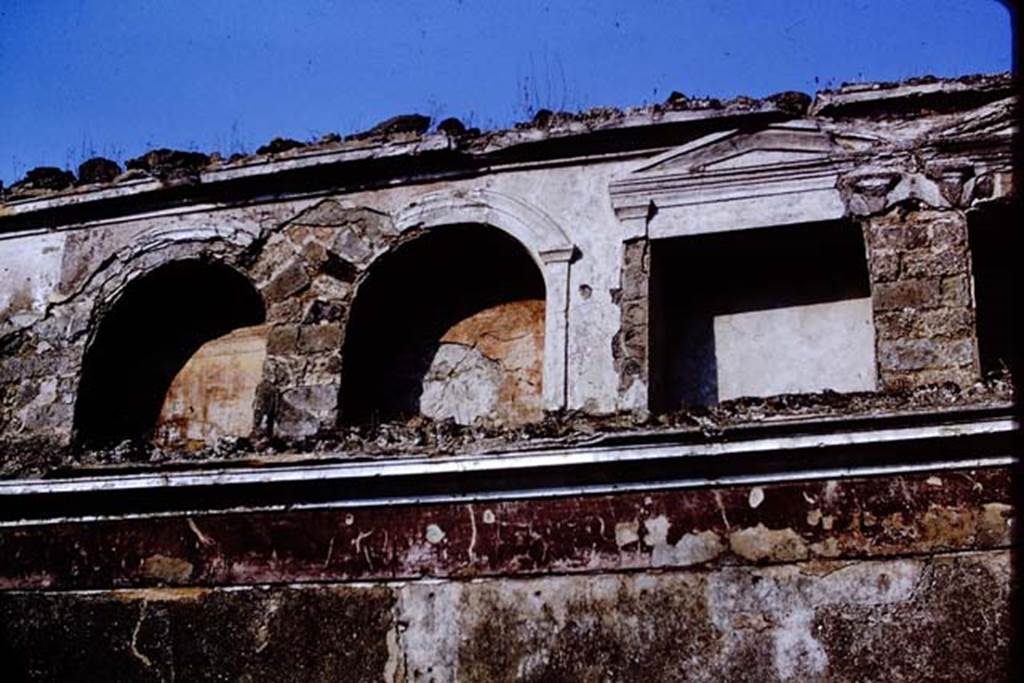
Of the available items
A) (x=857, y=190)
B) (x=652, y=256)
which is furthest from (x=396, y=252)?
(x=857, y=190)

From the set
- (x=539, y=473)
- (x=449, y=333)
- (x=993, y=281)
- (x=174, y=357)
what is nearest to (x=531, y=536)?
(x=539, y=473)

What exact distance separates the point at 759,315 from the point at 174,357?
11.3ft

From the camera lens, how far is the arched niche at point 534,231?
7.19 meters

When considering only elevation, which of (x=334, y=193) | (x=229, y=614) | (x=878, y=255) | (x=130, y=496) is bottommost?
(x=229, y=614)

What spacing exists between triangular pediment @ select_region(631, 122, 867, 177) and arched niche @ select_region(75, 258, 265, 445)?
8.20 ft

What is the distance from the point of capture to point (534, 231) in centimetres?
756

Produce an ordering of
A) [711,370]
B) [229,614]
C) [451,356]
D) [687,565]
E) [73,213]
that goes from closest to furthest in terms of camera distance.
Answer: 1. [687,565]
2. [229,614]
3. [711,370]
4. [451,356]
5. [73,213]

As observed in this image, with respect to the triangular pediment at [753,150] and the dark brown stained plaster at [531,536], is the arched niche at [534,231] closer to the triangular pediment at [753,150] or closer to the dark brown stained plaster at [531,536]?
the triangular pediment at [753,150]

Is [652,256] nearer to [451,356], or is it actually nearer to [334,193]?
[451,356]

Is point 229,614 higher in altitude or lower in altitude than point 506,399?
lower

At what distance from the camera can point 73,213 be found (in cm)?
855

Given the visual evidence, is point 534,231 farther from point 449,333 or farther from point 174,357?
point 174,357

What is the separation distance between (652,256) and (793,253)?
766 millimetres

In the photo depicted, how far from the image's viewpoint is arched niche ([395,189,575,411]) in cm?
719
